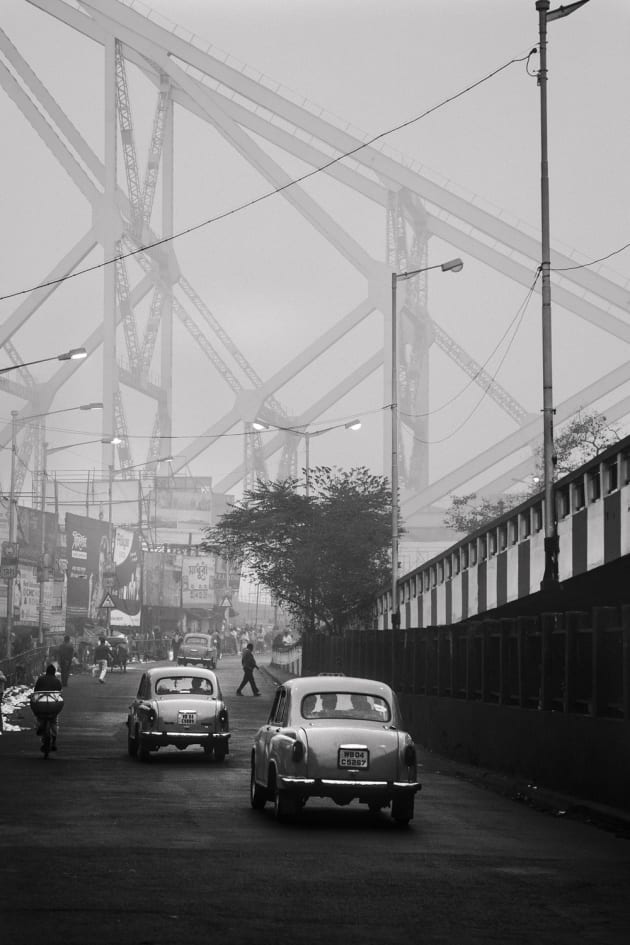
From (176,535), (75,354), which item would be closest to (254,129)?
(176,535)

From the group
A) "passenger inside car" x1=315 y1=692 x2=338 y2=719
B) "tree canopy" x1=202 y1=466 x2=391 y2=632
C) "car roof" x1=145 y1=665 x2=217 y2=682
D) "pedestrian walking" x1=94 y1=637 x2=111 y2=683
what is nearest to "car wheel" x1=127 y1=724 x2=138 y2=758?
"car roof" x1=145 y1=665 x2=217 y2=682

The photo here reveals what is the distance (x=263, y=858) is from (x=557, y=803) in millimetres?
6715

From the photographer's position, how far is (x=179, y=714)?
2533 centimetres

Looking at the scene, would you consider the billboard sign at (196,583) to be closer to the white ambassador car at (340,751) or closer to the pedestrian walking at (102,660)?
the pedestrian walking at (102,660)

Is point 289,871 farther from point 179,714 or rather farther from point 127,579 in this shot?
point 127,579

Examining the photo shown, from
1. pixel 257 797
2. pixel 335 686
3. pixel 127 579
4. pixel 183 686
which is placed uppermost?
pixel 127 579

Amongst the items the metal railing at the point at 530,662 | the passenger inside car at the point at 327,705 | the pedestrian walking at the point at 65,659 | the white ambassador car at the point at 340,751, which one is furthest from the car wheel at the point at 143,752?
the pedestrian walking at the point at 65,659

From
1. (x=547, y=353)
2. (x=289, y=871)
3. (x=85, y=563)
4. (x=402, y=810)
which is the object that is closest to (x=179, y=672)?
(x=547, y=353)

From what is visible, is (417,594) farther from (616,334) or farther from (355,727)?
(616,334)

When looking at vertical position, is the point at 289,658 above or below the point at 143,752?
above

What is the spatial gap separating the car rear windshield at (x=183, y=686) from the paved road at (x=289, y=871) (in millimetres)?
5642

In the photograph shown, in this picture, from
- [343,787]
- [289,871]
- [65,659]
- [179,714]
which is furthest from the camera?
[65,659]

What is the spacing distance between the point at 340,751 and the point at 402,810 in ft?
2.94

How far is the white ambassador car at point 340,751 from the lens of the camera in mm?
15328
